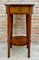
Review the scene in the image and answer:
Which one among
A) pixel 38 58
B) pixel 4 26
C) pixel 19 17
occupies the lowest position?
pixel 38 58

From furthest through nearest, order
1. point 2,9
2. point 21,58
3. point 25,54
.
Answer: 1. point 2,9
2. point 25,54
3. point 21,58

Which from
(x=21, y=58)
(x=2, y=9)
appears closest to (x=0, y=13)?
(x=2, y=9)

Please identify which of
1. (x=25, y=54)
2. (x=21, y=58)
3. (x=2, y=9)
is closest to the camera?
(x=21, y=58)

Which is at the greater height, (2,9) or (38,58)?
(2,9)

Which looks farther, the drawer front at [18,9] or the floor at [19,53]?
the floor at [19,53]

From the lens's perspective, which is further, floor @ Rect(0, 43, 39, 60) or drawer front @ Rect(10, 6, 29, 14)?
floor @ Rect(0, 43, 39, 60)

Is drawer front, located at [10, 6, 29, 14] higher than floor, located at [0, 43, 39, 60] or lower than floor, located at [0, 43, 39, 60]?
higher

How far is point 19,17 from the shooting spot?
2799 millimetres

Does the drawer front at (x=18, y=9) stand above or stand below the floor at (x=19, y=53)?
above

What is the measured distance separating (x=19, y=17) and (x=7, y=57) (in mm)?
890

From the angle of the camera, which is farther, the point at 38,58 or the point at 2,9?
the point at 2,9

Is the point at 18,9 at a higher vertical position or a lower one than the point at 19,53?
higher

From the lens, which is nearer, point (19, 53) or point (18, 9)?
point (18, 9)

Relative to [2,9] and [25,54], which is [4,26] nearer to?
[2,9]
